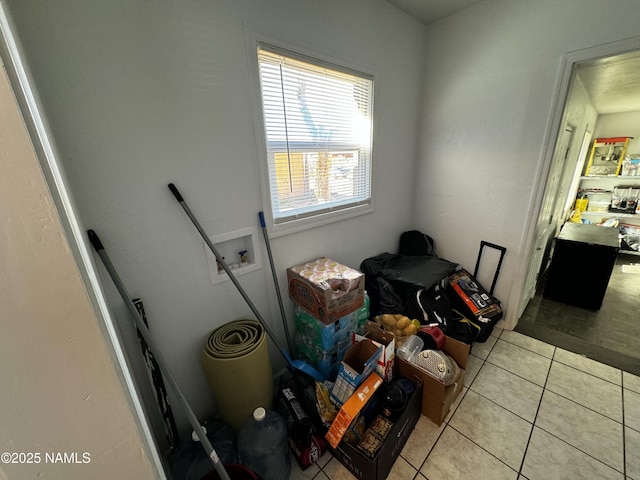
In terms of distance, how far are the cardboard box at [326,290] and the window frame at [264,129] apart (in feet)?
1.00

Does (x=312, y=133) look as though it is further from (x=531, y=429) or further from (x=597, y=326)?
(x=597, y=326)

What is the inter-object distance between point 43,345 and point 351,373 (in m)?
1.20

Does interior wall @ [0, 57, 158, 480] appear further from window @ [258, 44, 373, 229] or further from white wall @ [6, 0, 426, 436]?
window @ [258, 44, 373, 229]

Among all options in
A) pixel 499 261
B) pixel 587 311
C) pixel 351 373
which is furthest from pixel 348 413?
pixel 587 311

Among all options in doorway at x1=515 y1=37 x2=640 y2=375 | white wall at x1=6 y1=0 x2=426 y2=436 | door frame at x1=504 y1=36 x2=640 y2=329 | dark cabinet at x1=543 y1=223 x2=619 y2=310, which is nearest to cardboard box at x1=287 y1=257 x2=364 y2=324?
white wall at x1=6 y1=0 x2=426 y2=436

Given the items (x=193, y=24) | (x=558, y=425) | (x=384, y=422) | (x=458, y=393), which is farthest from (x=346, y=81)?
(x=558, y=425)

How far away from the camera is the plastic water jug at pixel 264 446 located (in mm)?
1164

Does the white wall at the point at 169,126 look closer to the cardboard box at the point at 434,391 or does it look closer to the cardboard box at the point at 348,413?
the cardboard box at the point at 348,413

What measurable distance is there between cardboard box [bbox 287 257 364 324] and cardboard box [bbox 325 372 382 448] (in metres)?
0.41

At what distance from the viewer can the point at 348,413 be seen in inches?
46.1

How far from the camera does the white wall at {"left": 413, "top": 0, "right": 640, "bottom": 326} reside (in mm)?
1642

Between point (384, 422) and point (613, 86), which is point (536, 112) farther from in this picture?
point (384, 422)

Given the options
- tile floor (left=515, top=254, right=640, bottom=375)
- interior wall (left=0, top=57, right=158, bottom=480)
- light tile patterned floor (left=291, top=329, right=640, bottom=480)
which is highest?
interior wall (left=0, top=57, right=158, bottom=480)

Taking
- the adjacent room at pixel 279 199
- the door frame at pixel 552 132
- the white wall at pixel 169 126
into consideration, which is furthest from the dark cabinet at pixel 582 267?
the white wall at pixel 169 126
